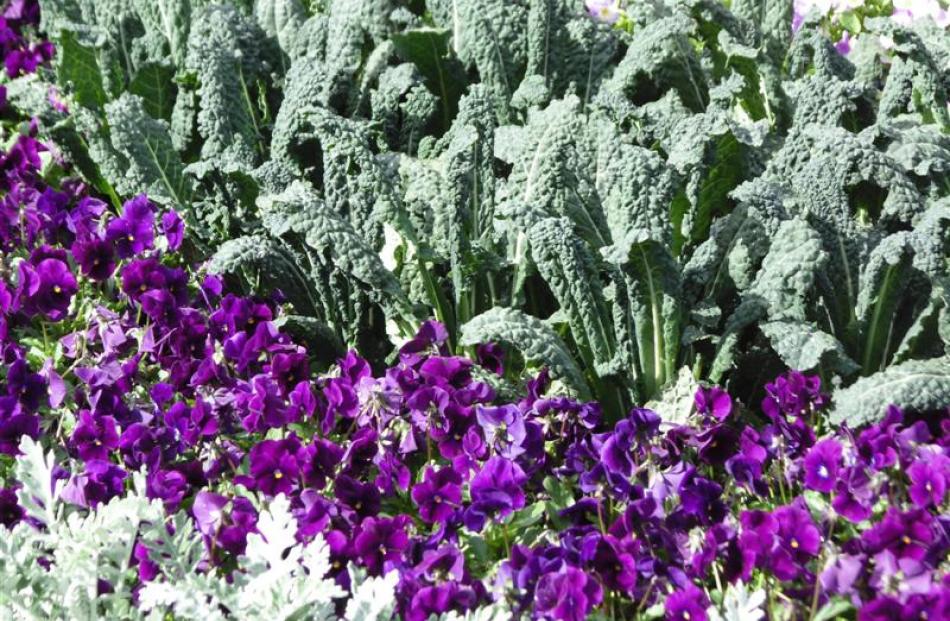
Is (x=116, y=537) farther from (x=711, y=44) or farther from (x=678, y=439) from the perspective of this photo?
(x=711, y=44)

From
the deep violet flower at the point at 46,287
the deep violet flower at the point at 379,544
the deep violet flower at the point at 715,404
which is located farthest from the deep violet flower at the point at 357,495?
the deep violet flower at the point at 46,287

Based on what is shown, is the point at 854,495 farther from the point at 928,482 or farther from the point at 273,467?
the point at 273,467

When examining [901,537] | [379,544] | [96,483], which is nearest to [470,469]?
[379,544]

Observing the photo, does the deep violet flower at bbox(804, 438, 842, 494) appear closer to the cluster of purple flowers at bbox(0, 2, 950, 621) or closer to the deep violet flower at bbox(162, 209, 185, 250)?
the cluster of purple flowers at bbox(0, 2, 950, 621)

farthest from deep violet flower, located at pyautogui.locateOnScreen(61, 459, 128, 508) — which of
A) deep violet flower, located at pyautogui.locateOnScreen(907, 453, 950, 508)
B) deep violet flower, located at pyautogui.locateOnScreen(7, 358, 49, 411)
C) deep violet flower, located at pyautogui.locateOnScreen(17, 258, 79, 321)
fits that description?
deep violet flower, located at pyautogui.locateOnScreen(907, 453, 950, 508)

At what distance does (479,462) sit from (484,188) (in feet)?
3.44

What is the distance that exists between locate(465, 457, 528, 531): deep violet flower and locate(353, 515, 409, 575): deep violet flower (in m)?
0.13

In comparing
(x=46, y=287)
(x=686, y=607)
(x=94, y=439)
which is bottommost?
(x=686, y=607)

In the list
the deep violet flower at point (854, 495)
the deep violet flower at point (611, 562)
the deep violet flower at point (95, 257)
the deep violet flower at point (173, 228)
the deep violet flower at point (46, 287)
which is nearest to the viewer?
the deep violet flower at point (611, 562)

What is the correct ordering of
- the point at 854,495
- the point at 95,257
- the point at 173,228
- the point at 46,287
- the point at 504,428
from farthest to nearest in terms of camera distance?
the point at 173,228 < the point at 95,257 < the point at 46,287 < the point at 504,428 < the point at 854,495

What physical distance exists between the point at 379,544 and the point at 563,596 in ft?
1.14

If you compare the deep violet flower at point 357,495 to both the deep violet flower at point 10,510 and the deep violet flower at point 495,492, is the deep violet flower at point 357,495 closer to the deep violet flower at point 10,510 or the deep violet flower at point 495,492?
the deep violet flower at point 495,492

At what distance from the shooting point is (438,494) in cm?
227

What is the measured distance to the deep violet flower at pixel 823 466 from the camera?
2.27 meters
